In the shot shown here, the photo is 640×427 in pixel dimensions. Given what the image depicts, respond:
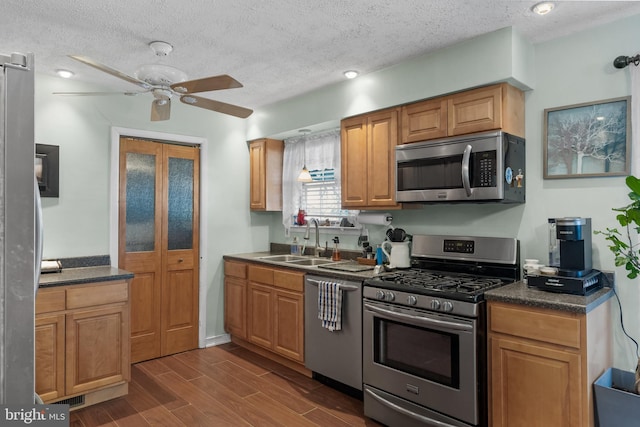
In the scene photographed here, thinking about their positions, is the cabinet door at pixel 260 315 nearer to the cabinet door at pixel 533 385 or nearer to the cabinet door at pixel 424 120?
the cabinet door at pixel 424 120

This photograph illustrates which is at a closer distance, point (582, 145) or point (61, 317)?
point (582, 145)

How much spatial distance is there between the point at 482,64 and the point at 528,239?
1.23 metres

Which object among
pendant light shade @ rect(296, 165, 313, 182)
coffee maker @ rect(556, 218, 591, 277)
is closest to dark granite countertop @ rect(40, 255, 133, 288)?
pendant light shade @ rect(296, 165, 313, 182)

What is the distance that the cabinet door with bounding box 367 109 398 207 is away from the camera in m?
3.21

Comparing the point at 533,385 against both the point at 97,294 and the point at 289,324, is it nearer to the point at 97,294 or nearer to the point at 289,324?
the point at 289,324

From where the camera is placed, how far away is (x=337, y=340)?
3.12 metres

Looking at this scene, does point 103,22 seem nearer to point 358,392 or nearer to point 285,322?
point 285,322

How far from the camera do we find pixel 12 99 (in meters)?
0.94

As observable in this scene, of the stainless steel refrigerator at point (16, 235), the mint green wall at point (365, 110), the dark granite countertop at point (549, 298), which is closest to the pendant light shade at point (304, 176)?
the mint green wall at point (365, 110)

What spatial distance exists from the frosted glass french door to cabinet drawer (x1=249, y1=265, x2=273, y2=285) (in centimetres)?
68

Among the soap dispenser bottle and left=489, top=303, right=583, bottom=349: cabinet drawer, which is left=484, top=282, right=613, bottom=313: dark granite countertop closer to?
left=489, top=303, right=583, bottom=349: cabinet drawer

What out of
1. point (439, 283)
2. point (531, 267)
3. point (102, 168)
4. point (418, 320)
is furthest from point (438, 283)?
point (102, 168)

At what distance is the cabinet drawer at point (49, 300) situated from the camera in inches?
108

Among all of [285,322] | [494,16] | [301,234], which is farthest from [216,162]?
[494,16]
